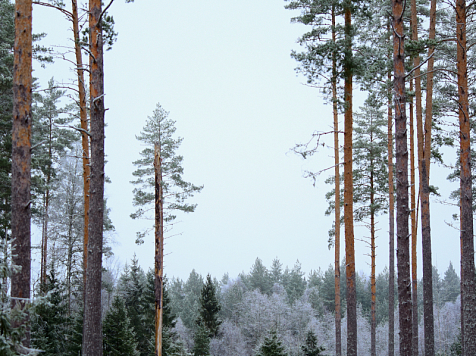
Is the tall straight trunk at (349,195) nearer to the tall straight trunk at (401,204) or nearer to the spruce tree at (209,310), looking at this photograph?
the tall straight trunk at (401,204)

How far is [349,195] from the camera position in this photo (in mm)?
10836

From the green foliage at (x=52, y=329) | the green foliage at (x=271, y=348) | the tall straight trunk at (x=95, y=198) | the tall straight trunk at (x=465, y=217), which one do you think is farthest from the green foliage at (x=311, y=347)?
the tall straight trunk at (x=95, y=198)

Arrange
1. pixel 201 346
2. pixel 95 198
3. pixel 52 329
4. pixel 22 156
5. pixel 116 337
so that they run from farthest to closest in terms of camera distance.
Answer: pixel 201 346
pixel 52 329
pixel 116 337
pixel 95 198
pixel 22 156

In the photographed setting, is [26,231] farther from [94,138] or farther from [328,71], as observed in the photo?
[328,71]

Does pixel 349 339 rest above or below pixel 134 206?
below

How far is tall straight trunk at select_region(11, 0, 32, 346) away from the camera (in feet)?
20.6

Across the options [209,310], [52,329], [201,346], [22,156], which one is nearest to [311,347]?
[201,346]

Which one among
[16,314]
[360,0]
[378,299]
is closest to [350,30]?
[360,0]

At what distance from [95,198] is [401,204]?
5436 mm

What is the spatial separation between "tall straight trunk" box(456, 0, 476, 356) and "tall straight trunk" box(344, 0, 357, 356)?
2713mm

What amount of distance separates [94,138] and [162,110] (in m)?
11.5

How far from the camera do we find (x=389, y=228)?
1766cm

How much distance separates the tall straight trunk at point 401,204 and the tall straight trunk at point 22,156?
6323 mm

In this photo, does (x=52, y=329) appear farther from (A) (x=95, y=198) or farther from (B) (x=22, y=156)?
(B) (x=22, y=156)
